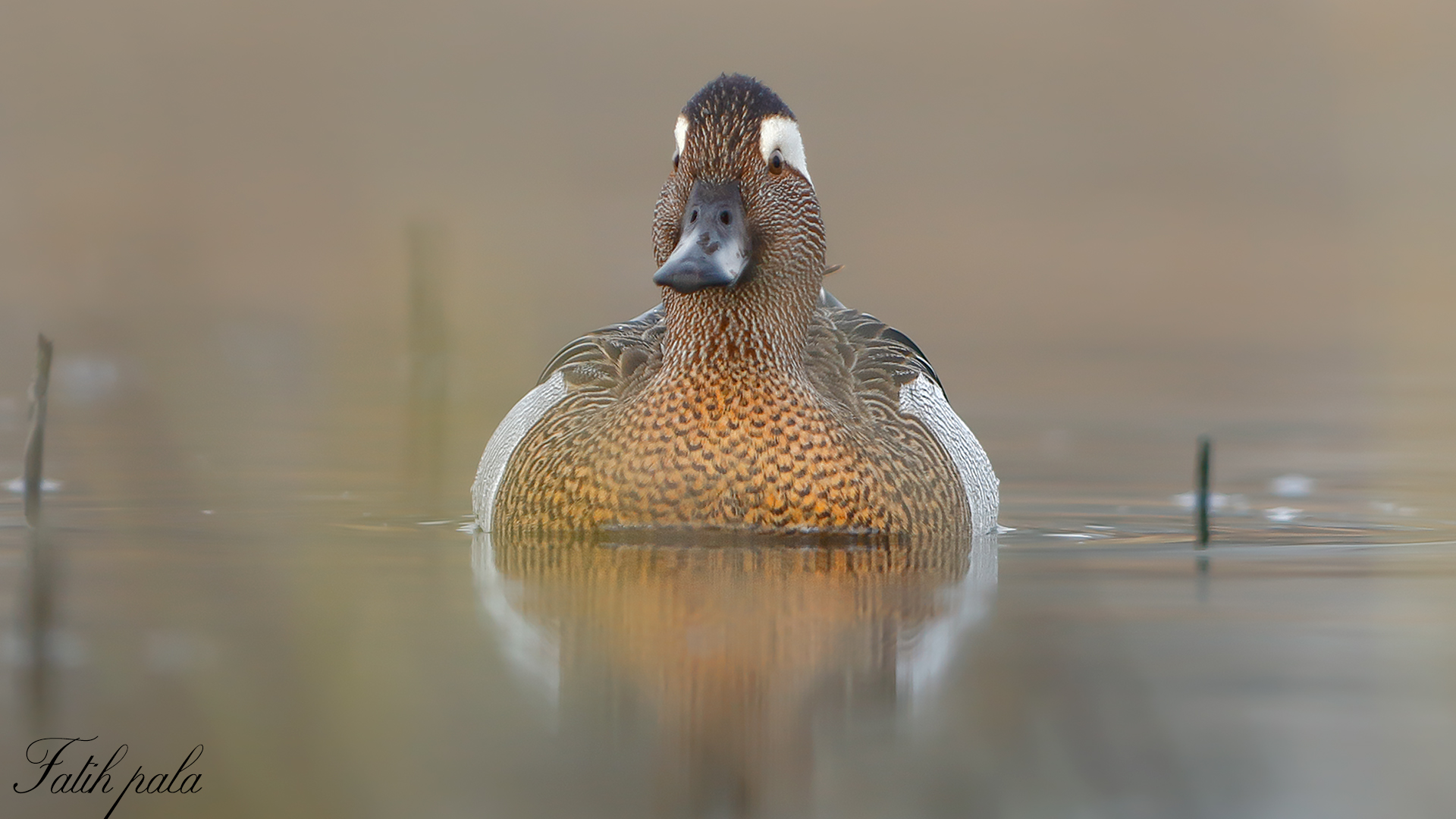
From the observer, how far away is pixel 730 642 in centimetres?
431

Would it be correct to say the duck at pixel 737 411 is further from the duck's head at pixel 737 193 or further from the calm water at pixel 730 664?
the calm water at pixel 730 664

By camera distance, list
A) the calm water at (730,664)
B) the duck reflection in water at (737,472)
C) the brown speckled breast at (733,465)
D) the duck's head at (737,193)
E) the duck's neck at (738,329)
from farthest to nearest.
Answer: the duck's neck at (738,329), the duck's head at (737,193), the brown speckled breast at (733,465), the duck reflection in water at (737,472), the calm water at (730,664)

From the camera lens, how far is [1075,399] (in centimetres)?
1251

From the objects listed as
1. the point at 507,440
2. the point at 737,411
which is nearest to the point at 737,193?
the point at 737,411

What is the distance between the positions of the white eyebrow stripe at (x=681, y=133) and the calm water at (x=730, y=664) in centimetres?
137

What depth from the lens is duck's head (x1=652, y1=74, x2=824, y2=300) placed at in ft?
20.2

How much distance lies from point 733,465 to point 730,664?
205 centimetres

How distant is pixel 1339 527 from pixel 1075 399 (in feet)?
18.2

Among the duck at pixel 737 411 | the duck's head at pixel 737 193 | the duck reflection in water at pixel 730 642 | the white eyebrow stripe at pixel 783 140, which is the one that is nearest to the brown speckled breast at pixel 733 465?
the duck at pixel 737 411

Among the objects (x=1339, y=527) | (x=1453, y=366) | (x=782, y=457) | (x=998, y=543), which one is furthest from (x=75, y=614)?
(x=1453, y=366)

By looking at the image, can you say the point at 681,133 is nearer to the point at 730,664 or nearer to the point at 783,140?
the point at 783,140

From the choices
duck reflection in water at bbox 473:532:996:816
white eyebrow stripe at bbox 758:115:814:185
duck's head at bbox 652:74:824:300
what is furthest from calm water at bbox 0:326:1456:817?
white eyebrow stripe at bbox 758:115:814:185

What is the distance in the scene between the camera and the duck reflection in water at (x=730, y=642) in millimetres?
3467

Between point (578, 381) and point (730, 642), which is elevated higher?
point (578, 381)
